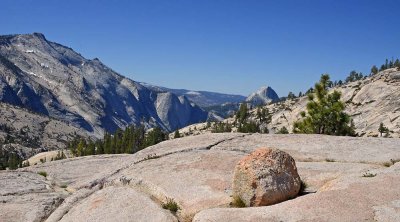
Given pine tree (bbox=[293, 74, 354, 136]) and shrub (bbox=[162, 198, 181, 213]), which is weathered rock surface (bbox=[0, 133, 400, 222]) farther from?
pine tree (bbox=[293, 74, 354, 136])

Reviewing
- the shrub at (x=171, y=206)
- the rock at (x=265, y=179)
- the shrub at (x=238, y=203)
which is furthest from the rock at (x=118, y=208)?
the rock at (x=265, y=179)

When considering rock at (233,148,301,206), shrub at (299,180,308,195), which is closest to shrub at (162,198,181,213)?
rock at (233,148,301,206)

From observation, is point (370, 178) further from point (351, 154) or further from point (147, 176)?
point (147, 176)

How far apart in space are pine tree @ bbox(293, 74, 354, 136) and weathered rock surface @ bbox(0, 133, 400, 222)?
43.1 m

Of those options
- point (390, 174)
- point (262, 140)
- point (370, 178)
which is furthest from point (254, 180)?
point (262, 140)

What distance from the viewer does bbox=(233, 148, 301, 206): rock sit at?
19.9 meters

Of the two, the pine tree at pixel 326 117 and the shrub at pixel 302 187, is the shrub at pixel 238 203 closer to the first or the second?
the shrub at pixel 302 187

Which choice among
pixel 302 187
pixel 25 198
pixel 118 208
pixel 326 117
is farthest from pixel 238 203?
pixel 326 117

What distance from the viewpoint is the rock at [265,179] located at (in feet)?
→ 65.2

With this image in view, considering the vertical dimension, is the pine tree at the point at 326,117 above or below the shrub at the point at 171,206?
above

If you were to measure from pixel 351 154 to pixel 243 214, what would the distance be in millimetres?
14581

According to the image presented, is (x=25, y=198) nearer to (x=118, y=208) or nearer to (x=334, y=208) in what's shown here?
(x=118, y=208)

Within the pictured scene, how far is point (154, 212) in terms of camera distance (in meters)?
20.5

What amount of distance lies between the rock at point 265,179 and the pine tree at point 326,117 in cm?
5682
